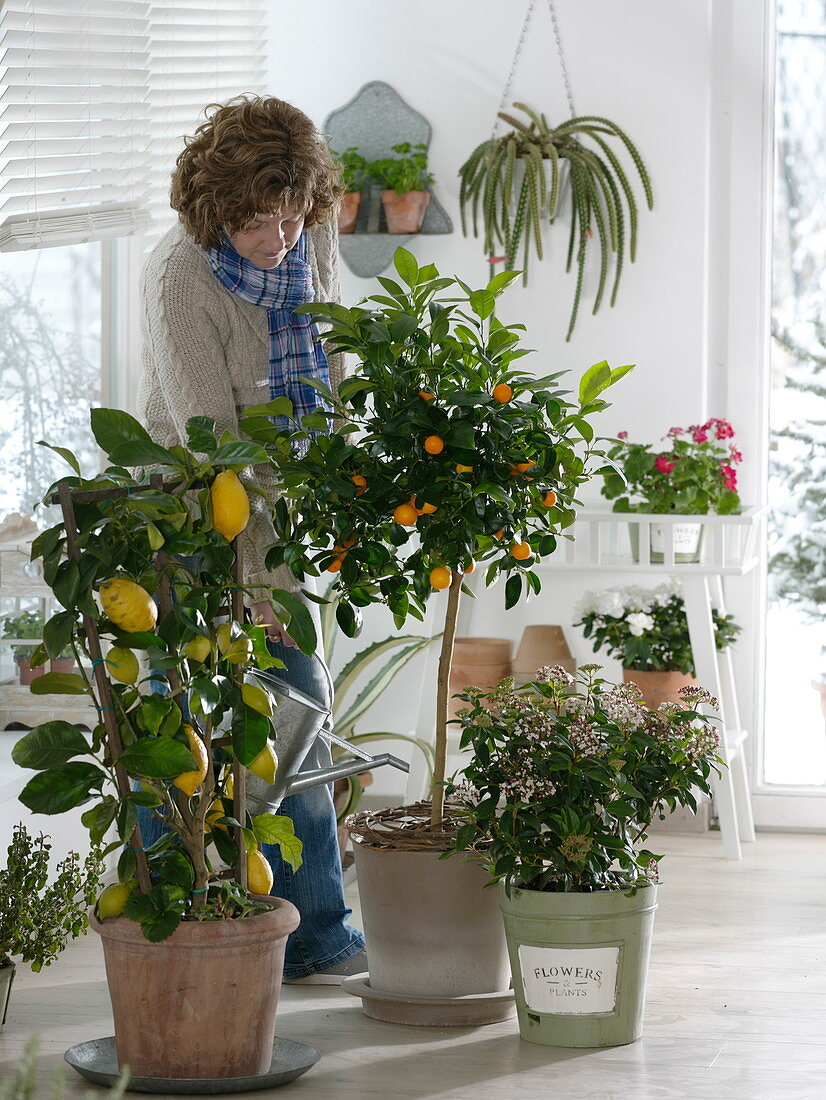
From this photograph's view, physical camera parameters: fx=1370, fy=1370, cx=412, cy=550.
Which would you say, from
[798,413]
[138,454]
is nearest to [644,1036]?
[138,454]

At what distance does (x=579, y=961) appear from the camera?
2006mm

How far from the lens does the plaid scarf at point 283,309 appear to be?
2.25 metres

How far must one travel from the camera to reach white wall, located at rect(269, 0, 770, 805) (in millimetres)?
3471

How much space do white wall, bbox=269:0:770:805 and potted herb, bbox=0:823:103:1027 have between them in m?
1.55

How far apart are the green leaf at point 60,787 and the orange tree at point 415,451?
15.6 inches

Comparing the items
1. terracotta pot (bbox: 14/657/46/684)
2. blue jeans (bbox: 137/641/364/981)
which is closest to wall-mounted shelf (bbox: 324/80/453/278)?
terracotta pot (bbox: 14/657/46/684)

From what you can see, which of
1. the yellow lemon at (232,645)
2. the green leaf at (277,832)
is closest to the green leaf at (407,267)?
the yellow lemon at (232,645)

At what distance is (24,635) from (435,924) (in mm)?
1092

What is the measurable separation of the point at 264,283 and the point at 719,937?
4.92ft

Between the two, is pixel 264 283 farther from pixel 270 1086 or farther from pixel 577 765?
pixel 270 1086

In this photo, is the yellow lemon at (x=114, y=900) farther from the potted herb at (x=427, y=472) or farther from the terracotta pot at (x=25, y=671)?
the terracotta pot at (x=25, y=671)

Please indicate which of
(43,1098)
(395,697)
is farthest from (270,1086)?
(395,697)

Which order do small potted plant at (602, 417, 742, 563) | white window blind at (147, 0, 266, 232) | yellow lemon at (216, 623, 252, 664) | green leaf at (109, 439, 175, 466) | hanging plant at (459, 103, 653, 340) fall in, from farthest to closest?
hanging plant at (459, 103, 653, 340), small potted plant at (602, 417, 742, 563), white window blind at (147, 0, 266, 232), yellow lemon at (216, 623, 252, 664), green leaf at (109, 439, 175, 466)

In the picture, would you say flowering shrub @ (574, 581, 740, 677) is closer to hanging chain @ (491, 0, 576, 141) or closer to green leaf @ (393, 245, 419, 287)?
hanging chain @ (491, 0, 576, 141)
